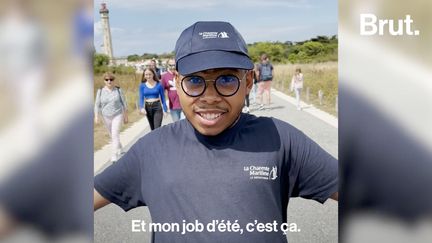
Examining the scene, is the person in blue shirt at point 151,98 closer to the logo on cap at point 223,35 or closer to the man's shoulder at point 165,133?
the man's shoulder at point 165,133

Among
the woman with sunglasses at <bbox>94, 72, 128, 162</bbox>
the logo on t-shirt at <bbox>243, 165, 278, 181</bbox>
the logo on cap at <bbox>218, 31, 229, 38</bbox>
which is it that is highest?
the logo on cap at <bbox>218, 31, 229, 38</bbox>

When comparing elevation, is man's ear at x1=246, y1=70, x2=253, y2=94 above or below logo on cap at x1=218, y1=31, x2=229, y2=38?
below

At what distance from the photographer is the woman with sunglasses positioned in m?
2.06

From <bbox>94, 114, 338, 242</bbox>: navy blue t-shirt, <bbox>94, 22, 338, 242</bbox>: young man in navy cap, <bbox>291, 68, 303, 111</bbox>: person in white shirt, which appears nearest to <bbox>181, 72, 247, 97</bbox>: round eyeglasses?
<bbox>94, 22, 338, 242</bbox>: young man in navy cap

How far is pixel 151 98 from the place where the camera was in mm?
2070

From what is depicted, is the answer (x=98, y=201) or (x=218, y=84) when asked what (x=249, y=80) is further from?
(x=98, y=201)

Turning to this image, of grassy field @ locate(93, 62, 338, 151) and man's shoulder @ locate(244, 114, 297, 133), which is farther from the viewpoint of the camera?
grassy field @ locate(93, 62, 338, 151)

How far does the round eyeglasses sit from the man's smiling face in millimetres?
11

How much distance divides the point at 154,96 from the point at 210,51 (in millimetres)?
467

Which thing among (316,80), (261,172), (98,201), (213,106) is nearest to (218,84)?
(213,106)

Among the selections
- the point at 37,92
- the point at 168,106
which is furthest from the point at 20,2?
the point at 168,106

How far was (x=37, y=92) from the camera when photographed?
2.13 m

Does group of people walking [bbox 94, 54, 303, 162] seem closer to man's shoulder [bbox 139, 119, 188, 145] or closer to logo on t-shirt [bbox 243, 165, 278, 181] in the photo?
man's shoulder [bbox 139, 119, 188, 145]

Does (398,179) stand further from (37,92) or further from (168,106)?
(37,92)
